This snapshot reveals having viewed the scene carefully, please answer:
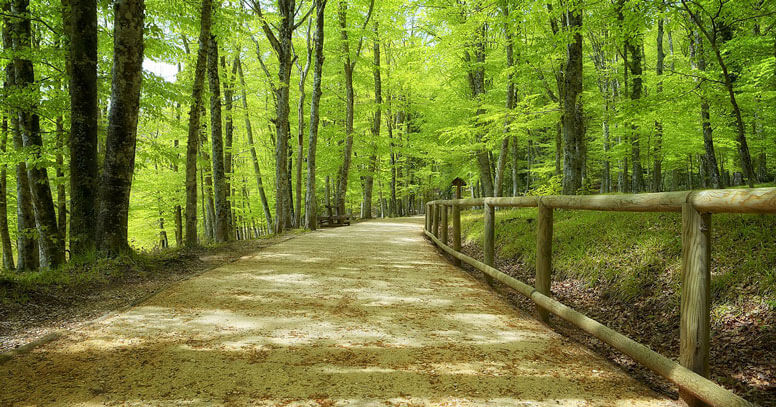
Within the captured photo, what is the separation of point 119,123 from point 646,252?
715 cm

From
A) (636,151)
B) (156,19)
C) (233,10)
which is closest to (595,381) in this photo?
(233,10)

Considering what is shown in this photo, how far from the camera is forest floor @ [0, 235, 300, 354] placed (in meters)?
3.25

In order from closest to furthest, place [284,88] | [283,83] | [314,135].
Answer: [283,83]
[284,88]
[314,135]

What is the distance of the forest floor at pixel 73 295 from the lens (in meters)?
3.25

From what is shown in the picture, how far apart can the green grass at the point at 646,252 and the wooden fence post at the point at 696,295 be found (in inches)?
71.7

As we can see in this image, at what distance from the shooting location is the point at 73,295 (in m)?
4.19

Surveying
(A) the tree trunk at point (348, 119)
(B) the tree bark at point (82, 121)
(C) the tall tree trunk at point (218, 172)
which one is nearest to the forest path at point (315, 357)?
(B) the tree bark at point (82, 121)

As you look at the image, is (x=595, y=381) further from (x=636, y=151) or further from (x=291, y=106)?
(x=291, y=106)

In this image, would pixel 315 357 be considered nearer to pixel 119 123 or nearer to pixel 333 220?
pixel 119 123

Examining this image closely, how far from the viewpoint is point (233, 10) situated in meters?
9.66

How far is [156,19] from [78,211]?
6043 millimetres

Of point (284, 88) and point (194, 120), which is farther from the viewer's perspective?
point (284, 88)

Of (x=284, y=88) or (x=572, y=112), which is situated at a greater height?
(x=284, y=88)

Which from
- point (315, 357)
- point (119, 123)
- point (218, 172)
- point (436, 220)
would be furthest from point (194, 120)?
point (315, 357)
